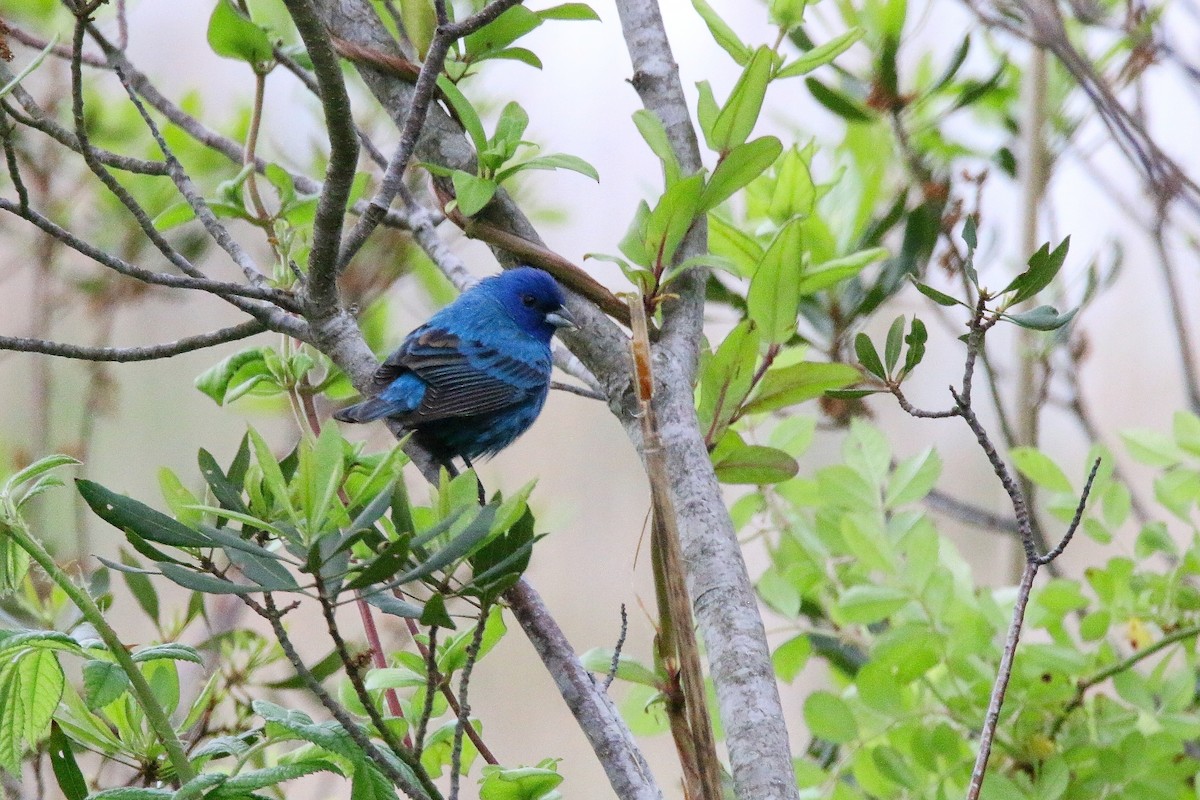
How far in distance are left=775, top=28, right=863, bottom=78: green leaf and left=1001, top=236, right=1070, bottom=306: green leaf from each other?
19.1 inches

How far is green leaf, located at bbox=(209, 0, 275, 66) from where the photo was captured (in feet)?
4.63

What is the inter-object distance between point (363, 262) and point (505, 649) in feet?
7.27

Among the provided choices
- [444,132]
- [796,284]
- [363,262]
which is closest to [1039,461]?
[796,284]

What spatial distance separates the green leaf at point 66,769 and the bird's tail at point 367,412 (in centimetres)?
107

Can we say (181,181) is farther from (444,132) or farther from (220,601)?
(220,601)

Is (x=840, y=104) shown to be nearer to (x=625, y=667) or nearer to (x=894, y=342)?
(x=894, y=342)

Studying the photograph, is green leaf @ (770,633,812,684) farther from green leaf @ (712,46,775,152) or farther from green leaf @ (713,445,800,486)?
green leaf @ (712,46,775,152)

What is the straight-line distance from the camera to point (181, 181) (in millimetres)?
1271

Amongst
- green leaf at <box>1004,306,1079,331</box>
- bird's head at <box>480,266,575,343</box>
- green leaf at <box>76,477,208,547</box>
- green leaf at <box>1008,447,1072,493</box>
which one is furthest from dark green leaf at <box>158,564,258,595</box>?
bird's head at <box>480,266,575,343</box>

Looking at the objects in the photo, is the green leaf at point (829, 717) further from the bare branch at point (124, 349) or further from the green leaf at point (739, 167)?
the bare branch at point (124, 349)

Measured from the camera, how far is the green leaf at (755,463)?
129cm

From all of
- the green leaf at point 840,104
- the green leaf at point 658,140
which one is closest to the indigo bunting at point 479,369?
the green leaf at point 840,104

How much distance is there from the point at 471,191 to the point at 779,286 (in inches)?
14.2

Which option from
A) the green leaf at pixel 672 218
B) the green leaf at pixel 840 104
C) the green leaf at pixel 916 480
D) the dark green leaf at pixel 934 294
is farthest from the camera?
the green leaf at pixel 840 104
